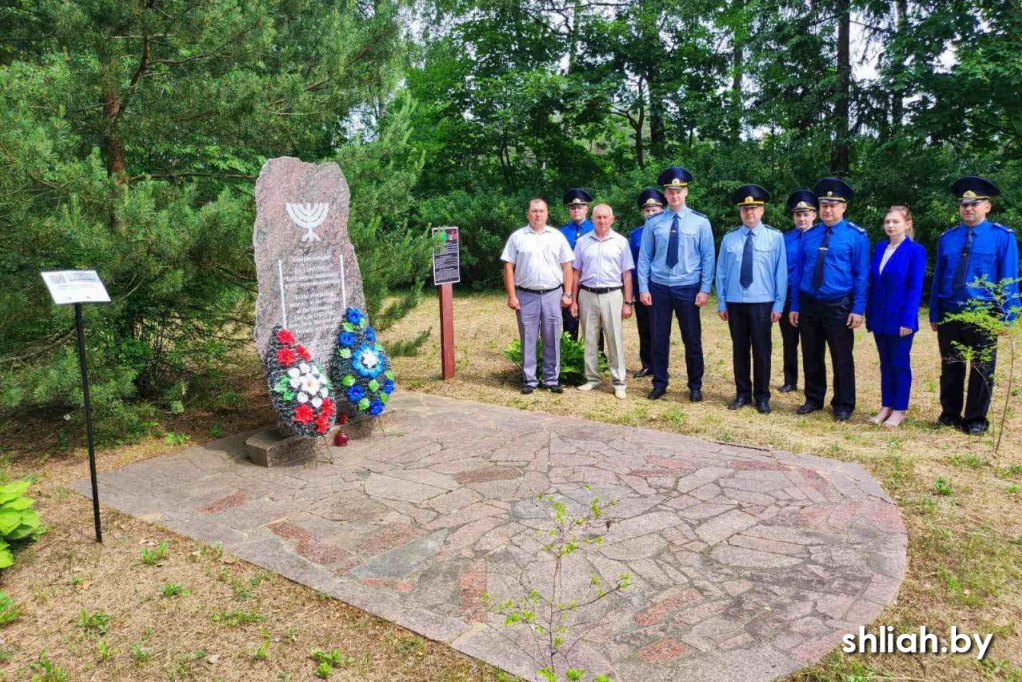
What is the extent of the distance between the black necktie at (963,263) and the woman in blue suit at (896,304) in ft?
0.78

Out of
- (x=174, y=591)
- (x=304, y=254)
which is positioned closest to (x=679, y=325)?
(x=304, y=254)

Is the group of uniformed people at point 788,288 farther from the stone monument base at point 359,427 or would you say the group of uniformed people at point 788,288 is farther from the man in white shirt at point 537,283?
the stone monument base at point 359,427

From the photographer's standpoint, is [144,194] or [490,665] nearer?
[490,665]

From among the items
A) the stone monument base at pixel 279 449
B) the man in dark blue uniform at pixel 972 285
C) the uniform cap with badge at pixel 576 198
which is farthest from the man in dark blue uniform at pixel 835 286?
the stone monument base at pixel 279 449

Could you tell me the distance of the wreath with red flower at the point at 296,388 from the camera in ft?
17.0

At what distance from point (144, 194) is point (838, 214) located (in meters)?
5.14

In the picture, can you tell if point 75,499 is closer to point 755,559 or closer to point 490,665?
point 490,665

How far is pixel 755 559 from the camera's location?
3.67 metres

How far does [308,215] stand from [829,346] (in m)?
4.30

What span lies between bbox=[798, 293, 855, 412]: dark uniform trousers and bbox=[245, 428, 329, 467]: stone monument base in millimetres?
4075

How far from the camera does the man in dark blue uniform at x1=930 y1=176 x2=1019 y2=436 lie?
219 inches

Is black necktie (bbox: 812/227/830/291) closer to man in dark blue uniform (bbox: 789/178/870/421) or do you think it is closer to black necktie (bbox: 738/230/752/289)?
man in dark blue uniform (bbox: 789/178/870/421)

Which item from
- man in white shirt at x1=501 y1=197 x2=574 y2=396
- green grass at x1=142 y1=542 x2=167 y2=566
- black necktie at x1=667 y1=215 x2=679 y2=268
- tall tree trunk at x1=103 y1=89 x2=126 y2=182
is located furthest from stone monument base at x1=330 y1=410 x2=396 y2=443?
black necktie at x1=667 y1=215 x2=679 y2=268

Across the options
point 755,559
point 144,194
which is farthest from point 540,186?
point 755,559
